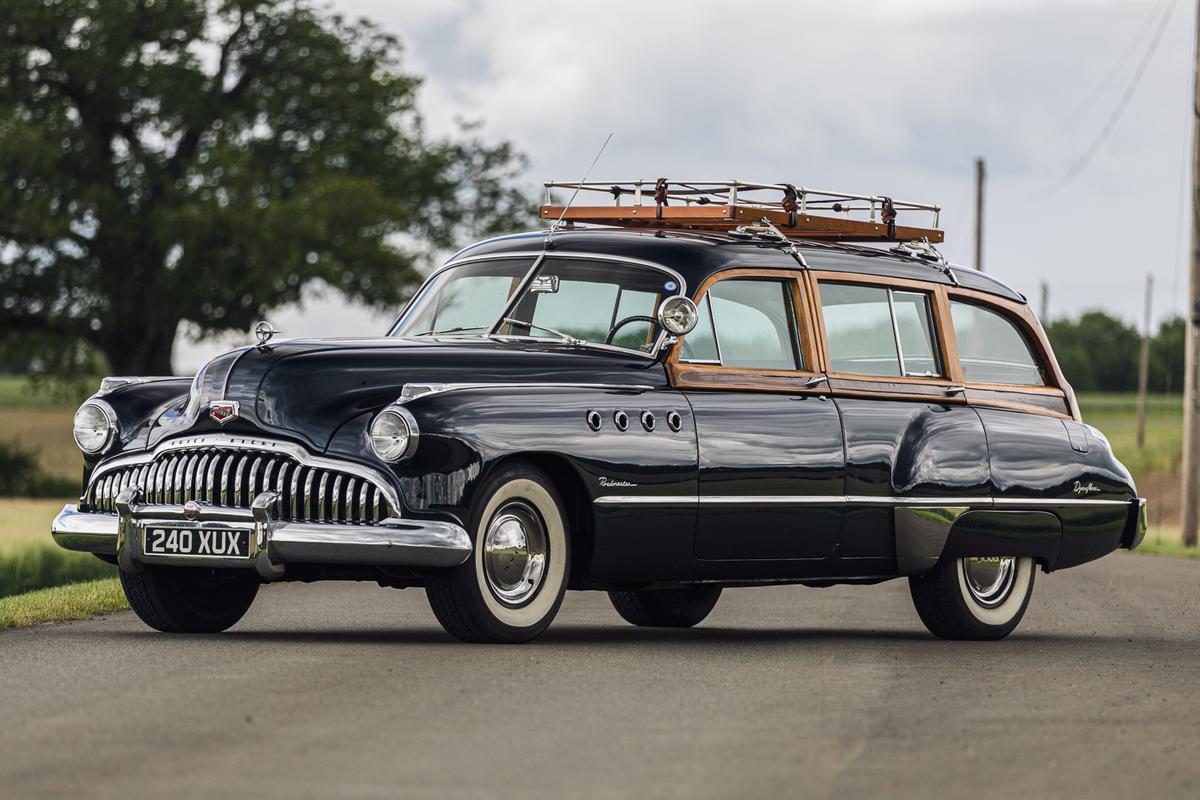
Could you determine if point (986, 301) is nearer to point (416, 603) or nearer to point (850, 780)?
point (416, 603)

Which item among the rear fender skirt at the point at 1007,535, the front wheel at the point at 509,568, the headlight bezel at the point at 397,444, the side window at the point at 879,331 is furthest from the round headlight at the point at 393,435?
the rear fender skirt at the point at 1007,535

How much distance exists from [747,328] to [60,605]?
4.47m

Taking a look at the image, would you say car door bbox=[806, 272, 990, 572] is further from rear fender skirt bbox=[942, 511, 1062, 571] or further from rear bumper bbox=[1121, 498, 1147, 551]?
rear bumper bbox=[1121, 498, 1147, 551]

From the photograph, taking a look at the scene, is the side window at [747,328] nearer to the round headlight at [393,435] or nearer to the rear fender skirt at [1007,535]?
the rear fender skirt at [1007,535]

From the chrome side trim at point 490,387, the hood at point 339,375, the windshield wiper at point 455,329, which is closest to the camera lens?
the chrome side trim at point 490,387

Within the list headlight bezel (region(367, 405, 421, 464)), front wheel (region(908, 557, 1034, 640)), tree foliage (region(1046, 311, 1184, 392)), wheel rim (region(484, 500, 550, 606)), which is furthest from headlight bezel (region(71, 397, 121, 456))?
tree foliage (region(1046, 311, 1184, 392))

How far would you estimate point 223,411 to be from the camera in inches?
397

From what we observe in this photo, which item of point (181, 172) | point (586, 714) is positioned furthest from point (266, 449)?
point (181, 172)

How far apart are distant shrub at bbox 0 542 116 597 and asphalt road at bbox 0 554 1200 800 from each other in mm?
6516

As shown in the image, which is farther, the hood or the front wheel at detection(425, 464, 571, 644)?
the hood

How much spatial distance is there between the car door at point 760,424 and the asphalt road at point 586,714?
0.58 meters

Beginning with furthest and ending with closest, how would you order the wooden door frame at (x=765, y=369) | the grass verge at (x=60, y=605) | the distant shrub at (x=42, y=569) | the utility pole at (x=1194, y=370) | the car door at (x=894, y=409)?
the utility pole at (x=1194, y=370)
the distant shrub at (x=42, y=569)
the grass verge at (x=60, y=605)
the car door at (x=894, y=409)
the wooden door frame at (x=765, y=369)

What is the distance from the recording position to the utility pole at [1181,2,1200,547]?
31469 mm

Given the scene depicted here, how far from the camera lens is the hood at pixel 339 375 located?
9875 millimetres
